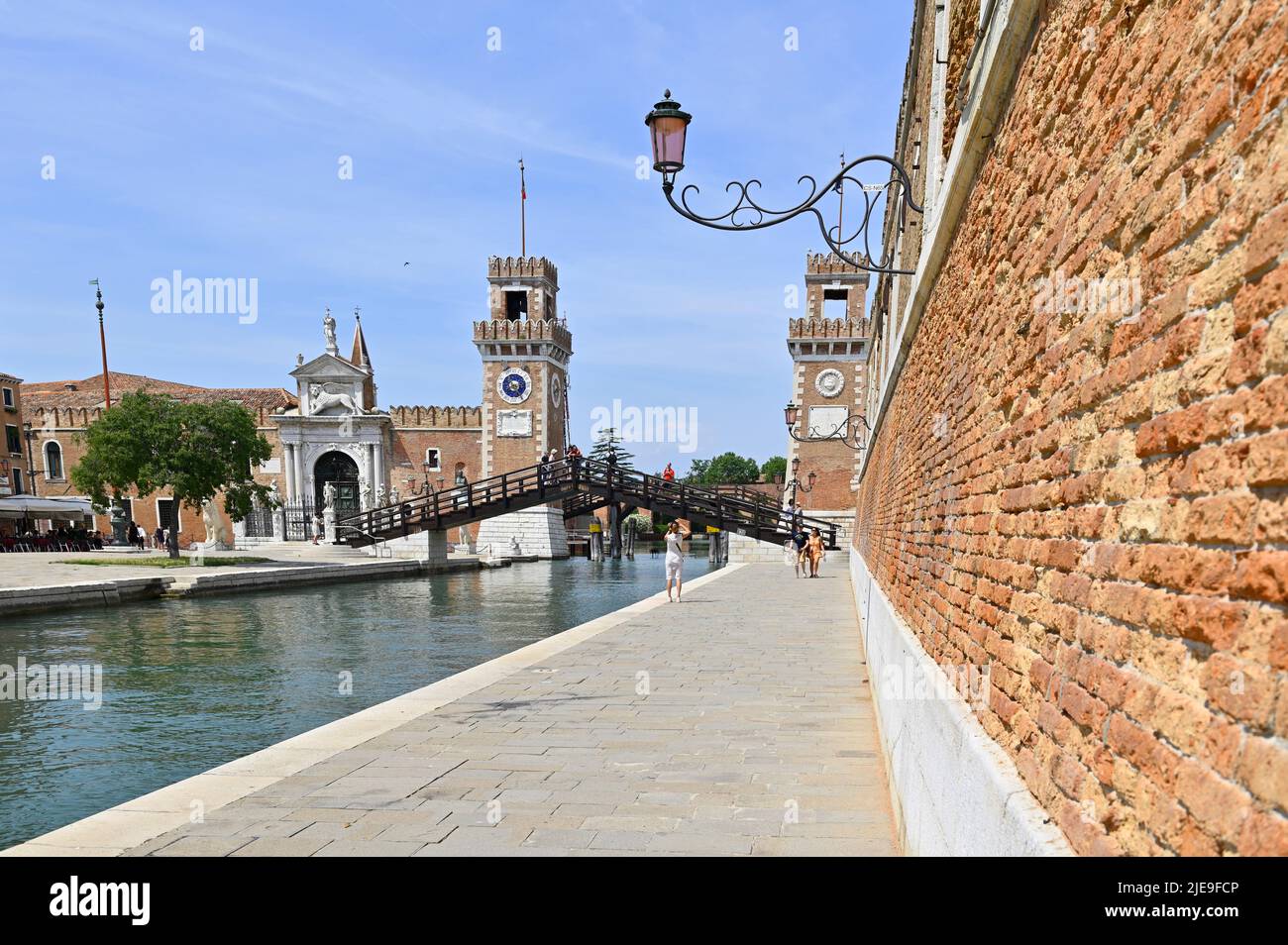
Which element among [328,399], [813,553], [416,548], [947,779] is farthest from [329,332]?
[947,779]

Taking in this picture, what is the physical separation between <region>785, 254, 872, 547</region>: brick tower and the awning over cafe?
27897mm

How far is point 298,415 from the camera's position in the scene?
42562 mm

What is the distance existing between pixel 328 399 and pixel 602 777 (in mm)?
41034

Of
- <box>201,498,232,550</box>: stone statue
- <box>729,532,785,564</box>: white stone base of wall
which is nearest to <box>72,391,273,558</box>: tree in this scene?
<box>201,498,232,550</box>: stone statue

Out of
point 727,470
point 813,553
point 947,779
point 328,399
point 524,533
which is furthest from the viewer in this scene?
point 727,470

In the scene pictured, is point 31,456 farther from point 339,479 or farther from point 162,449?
point 162,449

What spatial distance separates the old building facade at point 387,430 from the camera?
4156 centimetres

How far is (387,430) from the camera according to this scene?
44156 mm

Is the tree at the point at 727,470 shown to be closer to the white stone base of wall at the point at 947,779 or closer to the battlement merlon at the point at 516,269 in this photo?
the battlement merlon at the point at 516,269

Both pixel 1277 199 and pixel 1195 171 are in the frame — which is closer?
pixel 1277 199
